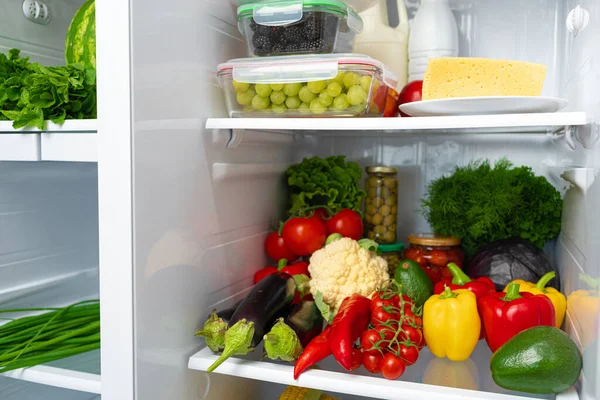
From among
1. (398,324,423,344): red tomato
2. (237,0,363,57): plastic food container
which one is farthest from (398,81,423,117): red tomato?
(398,324,423,344): red tomato

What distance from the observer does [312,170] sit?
1.59 m

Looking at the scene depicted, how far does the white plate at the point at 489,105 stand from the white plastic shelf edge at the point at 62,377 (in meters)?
0.79

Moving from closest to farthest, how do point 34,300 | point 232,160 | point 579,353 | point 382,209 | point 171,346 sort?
point 579,353 < point 171,346 < point 232,160 < point 34,300 < point 382,209

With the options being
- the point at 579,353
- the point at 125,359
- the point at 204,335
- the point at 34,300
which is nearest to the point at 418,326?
the point at 579,353

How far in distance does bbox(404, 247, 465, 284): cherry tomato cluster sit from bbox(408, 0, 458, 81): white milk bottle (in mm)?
443

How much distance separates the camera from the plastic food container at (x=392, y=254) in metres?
1.51

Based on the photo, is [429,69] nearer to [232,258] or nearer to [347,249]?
[347,249]

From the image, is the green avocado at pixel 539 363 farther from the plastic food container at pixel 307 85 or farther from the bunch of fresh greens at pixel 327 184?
the bunch of fresh greens at pixel 327 184

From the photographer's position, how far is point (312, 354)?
1055 mm

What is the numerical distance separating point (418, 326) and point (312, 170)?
2.00 feet

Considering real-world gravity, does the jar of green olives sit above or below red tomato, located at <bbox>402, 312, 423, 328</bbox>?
above

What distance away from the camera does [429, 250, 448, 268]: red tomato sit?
1.44 meters

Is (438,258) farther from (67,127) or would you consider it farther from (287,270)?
(67,127)

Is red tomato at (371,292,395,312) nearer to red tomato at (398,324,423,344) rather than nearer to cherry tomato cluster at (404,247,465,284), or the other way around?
red tomato at (398,324,423,344)
